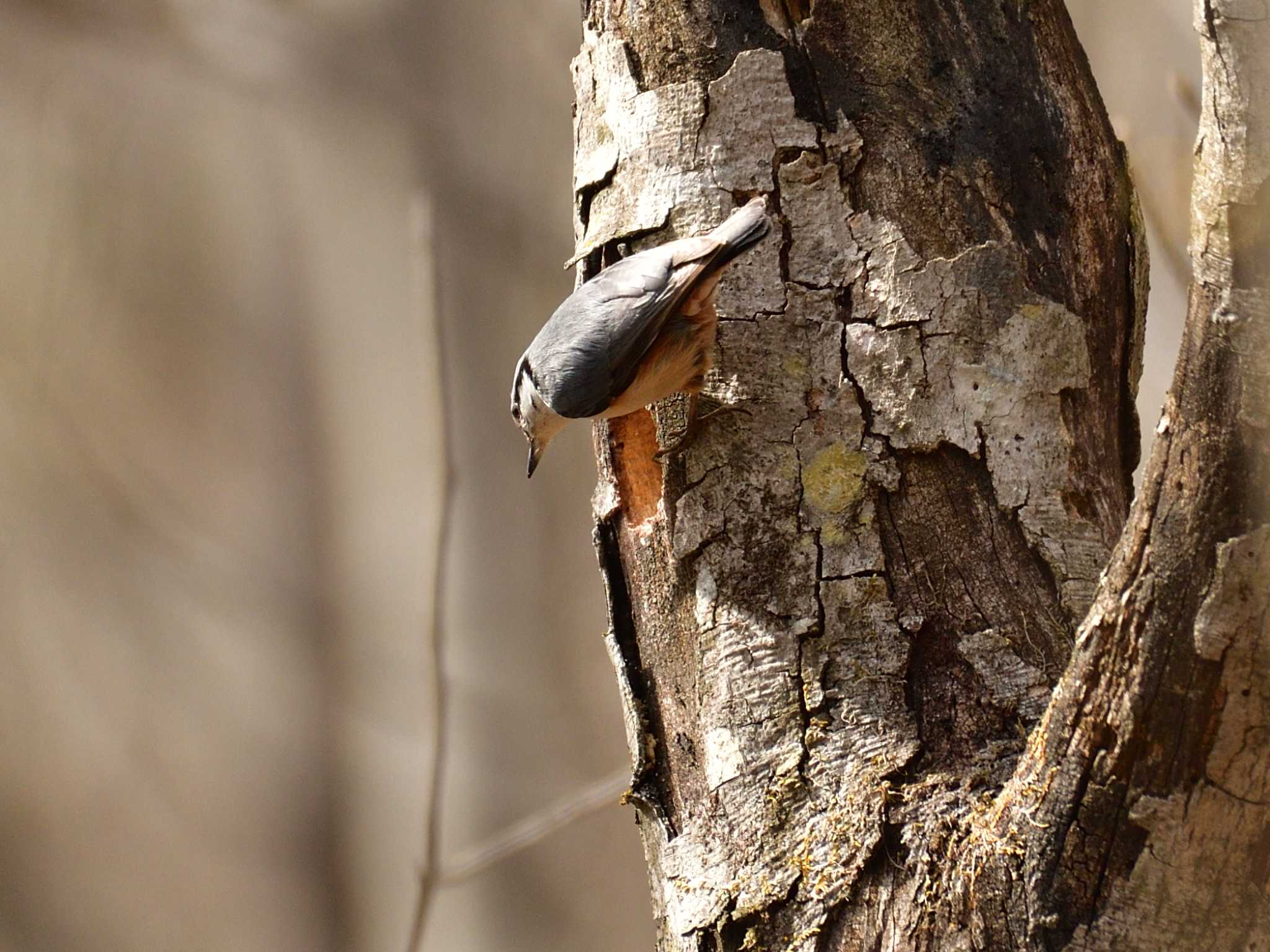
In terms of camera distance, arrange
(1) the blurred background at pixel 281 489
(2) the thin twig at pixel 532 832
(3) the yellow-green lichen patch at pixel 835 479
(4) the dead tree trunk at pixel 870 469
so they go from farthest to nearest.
Answer: (1) the blurred background at pixel 281 489 → (2) the thin twig at pixel 532 832 → (3) the yellow-green lichen patch at pixel 835 479 → (4) the dead tree trunk at pixel 870 469

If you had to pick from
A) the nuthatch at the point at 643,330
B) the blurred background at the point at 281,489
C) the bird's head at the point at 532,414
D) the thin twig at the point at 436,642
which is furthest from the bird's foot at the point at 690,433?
the blurred background at the point at 281,489

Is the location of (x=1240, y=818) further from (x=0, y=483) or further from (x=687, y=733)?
(x=0, y=483)

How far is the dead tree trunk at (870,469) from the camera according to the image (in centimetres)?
118

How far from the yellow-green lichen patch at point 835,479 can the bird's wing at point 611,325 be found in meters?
0.29

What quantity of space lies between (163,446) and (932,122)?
3.75m

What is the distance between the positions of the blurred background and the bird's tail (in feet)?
10.1

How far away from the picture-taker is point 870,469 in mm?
1356

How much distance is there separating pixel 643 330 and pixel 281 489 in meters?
3.37

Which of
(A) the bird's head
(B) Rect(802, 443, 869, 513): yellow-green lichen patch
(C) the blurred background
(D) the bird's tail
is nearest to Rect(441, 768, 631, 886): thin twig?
(A) the bird's head

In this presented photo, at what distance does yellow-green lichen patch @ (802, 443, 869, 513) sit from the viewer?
135 cm

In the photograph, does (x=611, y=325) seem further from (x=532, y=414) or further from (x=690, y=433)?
(x=532, y=414)

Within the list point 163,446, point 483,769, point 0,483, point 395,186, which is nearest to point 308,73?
point 395,186

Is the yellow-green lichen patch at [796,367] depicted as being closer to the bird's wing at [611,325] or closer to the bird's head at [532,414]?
the bird's wing at [611,325]

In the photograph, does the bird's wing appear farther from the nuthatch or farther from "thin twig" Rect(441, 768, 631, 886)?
"thin twig" Rect(441, 768, 631, 886)
